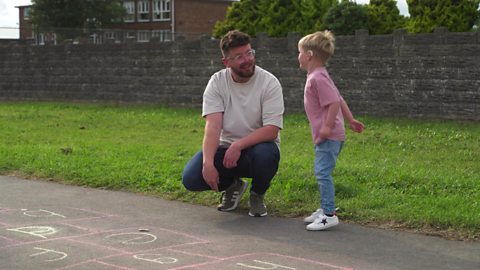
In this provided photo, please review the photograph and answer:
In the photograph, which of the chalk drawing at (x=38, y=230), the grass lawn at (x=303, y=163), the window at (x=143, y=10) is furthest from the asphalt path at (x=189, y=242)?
the window at (x=143, y=10)

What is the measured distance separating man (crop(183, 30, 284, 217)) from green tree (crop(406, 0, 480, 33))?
49.6 feet

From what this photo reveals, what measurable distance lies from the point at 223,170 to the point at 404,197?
1628 mm

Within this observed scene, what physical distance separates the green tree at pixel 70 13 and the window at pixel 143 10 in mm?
4448

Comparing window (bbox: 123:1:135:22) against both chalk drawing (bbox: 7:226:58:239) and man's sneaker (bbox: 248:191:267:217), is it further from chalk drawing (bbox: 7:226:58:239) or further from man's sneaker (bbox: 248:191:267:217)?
chalk drawing (bbox: 7:226:58:239)

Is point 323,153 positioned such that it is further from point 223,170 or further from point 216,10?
point 216,10

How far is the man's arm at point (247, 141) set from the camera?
6.02m

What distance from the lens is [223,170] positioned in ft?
20.8

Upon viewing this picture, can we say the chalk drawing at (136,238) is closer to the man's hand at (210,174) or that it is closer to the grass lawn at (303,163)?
the man's hand at (210,174)

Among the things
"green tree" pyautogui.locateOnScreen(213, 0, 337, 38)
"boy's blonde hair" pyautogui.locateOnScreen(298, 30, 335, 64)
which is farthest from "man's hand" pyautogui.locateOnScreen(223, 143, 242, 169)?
"green tree" pyautogui.locateOnScreen(213, 0, 337, 38)

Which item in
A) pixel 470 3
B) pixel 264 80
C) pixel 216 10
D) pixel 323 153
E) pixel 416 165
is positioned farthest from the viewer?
pixel 216 10

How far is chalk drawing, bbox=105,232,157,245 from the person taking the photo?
5324 millimetres

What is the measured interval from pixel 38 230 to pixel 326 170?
7.31ft

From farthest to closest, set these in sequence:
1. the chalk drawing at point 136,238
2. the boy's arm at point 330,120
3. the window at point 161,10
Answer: the window at point 161,10 < the boy's arm at point 330,120 < the chalk drawing at point 136,238

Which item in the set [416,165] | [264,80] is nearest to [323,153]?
[264,80]
